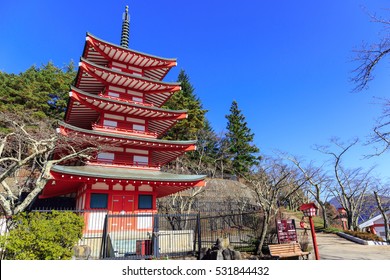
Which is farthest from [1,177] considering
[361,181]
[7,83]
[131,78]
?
[361,181]

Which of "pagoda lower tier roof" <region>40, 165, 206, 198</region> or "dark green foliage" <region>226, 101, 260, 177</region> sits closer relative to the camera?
"pagoda lower tier roof" <region>40, 165, 206, 198</region>

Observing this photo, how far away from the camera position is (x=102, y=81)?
62.7 feet

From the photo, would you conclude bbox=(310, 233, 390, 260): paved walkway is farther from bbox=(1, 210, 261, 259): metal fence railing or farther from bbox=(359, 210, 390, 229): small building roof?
bbox=(359, 210, 390, 229): small building roof

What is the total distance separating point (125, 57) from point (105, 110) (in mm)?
5350

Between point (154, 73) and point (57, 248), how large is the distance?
58.6 ft

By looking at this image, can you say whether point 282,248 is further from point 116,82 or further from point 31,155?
point 116,82

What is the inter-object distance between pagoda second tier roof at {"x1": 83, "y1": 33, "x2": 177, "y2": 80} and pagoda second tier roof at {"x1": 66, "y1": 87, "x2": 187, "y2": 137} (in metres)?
3.93

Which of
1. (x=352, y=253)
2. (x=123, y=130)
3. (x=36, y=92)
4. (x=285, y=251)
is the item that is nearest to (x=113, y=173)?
(x=123, y=130)

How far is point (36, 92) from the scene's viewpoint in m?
35.2

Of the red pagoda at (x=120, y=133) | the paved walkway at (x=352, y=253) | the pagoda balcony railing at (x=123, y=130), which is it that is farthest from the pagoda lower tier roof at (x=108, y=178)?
the paved walkway at (x=352, y=253)

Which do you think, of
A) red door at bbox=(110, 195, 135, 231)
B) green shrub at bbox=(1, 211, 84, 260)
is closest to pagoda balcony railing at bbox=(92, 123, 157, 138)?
red door at bbox=(110, 195, 135, 231)

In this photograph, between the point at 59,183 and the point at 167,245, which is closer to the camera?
the point at 167,245

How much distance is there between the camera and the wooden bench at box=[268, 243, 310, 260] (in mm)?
11180

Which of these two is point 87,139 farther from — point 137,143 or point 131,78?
point 131,78
